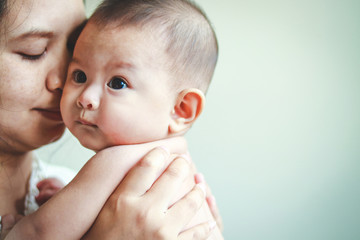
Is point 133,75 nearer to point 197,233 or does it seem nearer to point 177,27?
point 177,27

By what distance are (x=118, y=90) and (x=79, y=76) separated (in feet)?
0.50


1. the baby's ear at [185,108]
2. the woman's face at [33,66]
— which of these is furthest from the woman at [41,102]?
the baby's ear at [185,108]

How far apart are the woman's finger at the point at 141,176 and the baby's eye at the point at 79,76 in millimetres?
284

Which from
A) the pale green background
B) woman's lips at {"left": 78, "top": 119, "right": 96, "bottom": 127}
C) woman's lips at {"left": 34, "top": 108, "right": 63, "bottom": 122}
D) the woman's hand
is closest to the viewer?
the woman's hand

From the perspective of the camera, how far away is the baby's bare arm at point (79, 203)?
2.25 feet

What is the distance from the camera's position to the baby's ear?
2.76 ft

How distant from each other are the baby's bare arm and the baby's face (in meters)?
0.08

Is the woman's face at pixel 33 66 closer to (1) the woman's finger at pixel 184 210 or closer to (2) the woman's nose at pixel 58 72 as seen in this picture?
(2) the woman's nose at pixel 58 72

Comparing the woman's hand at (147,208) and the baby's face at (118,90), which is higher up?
the baby's face at (118,90)

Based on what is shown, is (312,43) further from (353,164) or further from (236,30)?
(353,164)

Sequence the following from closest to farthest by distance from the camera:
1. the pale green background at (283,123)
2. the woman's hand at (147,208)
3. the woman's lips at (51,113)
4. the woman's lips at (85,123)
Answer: the woman's hand at (147,208), the woman's lips at (85,123), the woman's lips at (51,113), the pale green background at (283,123)

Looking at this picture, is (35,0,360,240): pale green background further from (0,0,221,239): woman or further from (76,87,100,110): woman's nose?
(76,87,100,110): woman's nose

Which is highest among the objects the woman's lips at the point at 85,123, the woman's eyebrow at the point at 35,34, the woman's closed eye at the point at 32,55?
the woman's eyebrow at the point at 35,34

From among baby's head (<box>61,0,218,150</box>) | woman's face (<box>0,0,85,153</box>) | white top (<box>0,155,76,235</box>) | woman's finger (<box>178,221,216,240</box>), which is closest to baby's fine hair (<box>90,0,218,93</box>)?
baby's head (<box>61,0,218,150</box>)
